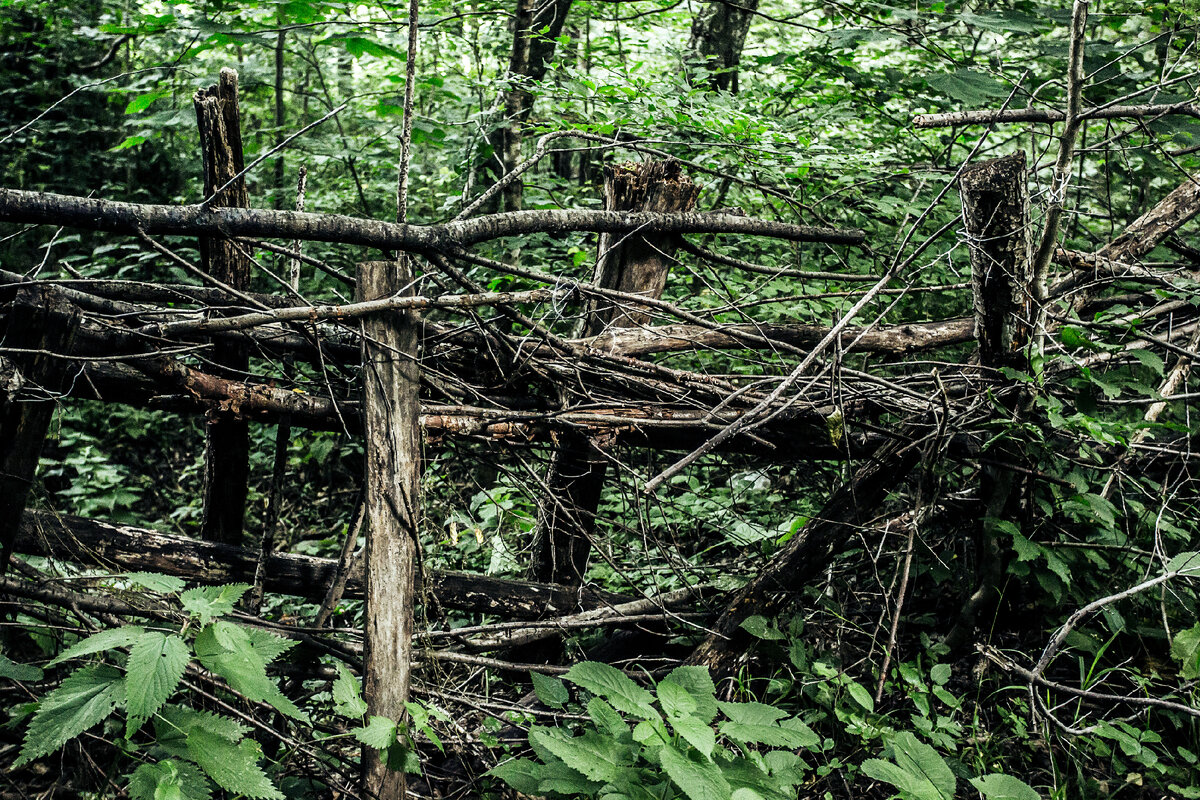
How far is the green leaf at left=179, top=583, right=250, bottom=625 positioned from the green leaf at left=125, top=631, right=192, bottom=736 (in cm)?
9

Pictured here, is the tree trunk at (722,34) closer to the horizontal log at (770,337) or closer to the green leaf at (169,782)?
the horizontal log at (770,337)

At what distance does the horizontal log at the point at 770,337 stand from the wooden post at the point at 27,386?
180 cm

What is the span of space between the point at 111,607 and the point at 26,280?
115 cm

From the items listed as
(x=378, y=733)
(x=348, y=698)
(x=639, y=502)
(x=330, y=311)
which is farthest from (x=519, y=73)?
(x=378, y=733)

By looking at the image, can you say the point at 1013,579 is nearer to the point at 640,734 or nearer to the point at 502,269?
the point at 640,734

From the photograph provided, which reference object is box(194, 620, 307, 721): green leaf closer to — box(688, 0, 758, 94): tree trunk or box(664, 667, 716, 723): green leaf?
box(664, 667, 716, 723): green leaf

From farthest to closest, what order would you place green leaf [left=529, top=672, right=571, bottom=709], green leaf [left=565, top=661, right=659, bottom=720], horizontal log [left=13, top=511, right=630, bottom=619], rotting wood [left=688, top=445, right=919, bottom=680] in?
rotting wood [left=688, top=445, right=919, bottom=680] < horizontal log [left=13, top=511, right=630, bottom=619] < green leaf [left=529, top=672, right=571, bottom=709] < green leaf [left=565, top=661, right=659, bottom=720]

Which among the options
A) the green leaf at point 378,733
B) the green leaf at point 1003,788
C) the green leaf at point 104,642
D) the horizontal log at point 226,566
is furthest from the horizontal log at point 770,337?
the green leaf at point 104,642

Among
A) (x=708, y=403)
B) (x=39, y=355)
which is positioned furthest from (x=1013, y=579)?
(x=39, y=355)

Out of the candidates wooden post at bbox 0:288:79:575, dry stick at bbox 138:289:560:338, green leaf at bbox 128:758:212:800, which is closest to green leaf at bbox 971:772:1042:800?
dry stick at bbox 138:289:560:338

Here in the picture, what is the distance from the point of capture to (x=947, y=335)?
345 centimetres

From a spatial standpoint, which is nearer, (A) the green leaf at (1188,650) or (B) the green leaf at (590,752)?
(B) the green leaf at (590,752)

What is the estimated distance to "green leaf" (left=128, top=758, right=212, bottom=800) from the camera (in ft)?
5.94

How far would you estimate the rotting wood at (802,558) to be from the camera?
3.06 meters
